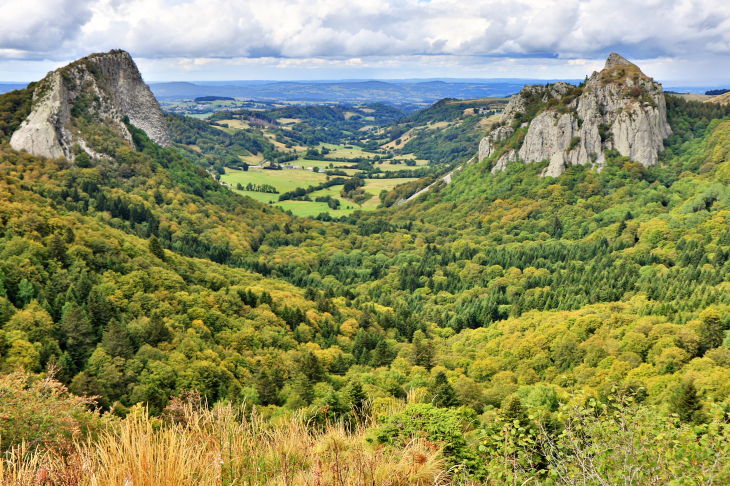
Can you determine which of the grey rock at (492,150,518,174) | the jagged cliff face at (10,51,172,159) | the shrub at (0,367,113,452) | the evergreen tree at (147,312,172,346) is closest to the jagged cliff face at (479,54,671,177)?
the grey rock at (492,150,518,174)

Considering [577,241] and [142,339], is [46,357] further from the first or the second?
[577,241]

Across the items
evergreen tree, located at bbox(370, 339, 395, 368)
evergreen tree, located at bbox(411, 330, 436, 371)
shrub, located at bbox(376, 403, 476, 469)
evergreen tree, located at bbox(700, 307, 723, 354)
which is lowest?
evergreen tree, located at bbox(370, 339, 395, 368)

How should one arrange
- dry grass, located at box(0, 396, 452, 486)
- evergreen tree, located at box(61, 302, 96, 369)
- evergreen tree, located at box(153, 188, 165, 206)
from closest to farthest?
dry grass, located at box(0, 396, 452, 486) < evergreen tree, located at box(61, 302, 96, 369) < evergreen tree, located at box(153, 188, 165, 206)

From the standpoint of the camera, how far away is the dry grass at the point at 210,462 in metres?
8.20

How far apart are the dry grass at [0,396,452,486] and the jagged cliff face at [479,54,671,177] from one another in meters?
161

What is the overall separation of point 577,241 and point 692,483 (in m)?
128

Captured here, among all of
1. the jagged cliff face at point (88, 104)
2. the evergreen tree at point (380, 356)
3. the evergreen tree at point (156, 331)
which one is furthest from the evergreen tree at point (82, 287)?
the jagged cliff face at point (88, 104)

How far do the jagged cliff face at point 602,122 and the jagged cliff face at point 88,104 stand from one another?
13820 cm

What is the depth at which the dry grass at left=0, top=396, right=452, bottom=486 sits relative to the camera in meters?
8.20

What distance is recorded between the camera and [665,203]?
128875 mm

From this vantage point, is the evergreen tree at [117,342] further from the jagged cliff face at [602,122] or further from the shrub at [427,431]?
the jagged cliff face at [602,122]

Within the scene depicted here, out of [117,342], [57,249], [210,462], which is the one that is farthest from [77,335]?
[210,462]

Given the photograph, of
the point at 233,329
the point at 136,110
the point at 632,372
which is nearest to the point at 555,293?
the point at 632,372

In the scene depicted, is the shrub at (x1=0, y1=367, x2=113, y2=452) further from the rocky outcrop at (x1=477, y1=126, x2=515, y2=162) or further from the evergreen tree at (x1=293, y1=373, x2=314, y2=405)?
the rocky outcrop at (x1=477, y1=126, x2=515, y2=162)
